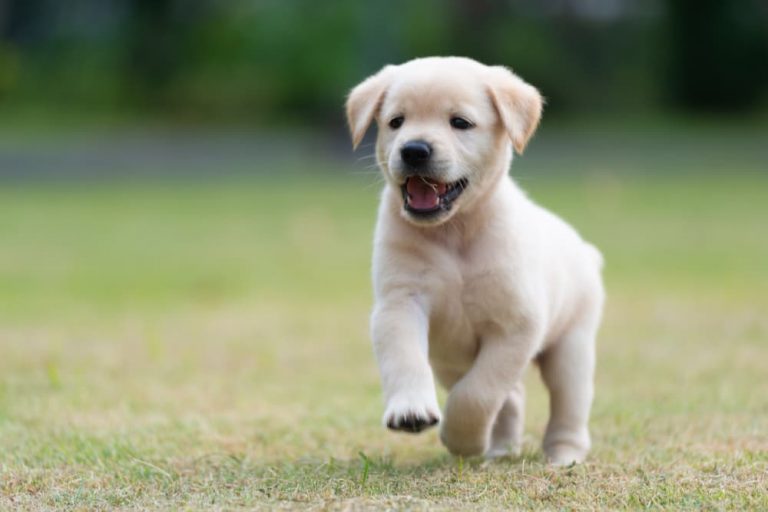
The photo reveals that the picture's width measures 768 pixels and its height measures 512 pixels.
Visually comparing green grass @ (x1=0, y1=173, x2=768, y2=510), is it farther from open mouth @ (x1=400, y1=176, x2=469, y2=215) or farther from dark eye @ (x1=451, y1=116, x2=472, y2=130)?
dark eye @ (x1=451, y1=116, x2=472, y2=130)

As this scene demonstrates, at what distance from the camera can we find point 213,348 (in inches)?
305

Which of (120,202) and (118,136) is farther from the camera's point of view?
(118,136)

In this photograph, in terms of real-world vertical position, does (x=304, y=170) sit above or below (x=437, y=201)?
below

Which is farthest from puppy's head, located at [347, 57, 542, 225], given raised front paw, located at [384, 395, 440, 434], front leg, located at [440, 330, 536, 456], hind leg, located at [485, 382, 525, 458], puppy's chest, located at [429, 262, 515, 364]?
hind leg, located at [485, 382, 525, 458]

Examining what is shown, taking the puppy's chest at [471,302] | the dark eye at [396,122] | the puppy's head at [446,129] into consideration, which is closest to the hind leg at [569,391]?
the puppy's chest at [471,302]

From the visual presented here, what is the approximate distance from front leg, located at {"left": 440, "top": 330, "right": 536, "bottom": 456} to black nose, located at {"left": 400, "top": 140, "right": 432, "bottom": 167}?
70cm

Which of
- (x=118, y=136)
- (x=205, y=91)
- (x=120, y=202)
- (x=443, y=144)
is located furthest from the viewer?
Result: (x=205, y=91)

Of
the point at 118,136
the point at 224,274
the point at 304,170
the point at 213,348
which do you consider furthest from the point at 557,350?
the point at 118,136

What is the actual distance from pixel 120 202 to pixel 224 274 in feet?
24.7

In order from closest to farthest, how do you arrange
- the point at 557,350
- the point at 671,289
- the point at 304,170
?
the point at 557,350, the point at 671,289, the point at 304,170

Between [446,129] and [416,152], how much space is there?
200mm

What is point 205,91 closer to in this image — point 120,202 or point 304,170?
point 304,170

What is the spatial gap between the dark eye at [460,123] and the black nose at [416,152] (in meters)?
0.21

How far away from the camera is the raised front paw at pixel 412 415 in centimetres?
413
